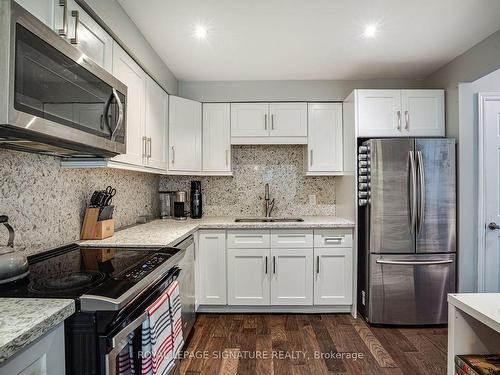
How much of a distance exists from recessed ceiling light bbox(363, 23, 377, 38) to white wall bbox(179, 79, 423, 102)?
944mm

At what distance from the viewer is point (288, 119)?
314 cm

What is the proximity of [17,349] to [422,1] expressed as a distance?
2.59 metres

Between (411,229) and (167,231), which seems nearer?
(167,231)

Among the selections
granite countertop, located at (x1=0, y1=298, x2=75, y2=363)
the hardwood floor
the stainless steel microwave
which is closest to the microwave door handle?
the stainless steel microwave

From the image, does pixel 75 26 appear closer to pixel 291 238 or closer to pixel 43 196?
pixel 43 196

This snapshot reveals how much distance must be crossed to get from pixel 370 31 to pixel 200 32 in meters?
1.31

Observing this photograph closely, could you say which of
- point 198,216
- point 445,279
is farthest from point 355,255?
point 198,216

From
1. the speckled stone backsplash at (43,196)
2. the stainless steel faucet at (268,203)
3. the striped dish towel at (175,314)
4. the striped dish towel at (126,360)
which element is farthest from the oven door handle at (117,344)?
the stainless steel faucet at (268,203)

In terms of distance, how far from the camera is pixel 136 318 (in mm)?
1155

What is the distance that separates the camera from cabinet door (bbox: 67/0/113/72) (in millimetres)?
1360

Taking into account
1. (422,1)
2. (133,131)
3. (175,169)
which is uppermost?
(422,1)

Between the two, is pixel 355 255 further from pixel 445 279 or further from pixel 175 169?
pixel 175 169

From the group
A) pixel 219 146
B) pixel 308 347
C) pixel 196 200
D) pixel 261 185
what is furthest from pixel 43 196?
pixel 261 185

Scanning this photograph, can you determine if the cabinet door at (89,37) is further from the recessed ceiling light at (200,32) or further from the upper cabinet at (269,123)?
the upper cabinet at (269,123)
